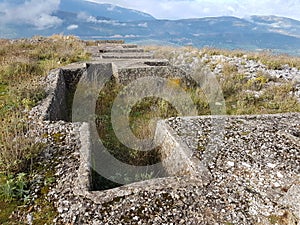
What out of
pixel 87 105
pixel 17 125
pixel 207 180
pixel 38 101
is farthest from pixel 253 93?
pixel 17 125

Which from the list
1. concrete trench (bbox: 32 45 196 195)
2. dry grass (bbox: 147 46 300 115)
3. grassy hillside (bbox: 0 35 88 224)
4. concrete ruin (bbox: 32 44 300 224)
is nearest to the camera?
concrete ruin (bbox: 32 44 300 224)

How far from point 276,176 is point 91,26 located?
201 m

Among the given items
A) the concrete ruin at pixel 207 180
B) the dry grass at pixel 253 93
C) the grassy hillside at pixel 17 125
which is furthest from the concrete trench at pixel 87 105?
the dry grass at pixel 253 93

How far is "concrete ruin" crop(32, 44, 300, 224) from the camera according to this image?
332 centimetres

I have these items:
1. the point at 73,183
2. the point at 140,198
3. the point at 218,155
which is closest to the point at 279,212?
the point at 218,155

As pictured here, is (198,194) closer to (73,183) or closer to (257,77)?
(73,183)

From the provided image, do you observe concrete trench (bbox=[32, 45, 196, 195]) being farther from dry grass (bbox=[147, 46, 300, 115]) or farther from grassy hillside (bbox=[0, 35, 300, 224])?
dry grass (bbox=[147, 46, 300, 115])

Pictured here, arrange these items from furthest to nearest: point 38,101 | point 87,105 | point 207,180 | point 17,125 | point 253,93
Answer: point 253,93 < point 87,105 < point 38,101 < point 17,125 < point 207,180

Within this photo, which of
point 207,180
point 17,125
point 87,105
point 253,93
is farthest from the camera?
point 253,93

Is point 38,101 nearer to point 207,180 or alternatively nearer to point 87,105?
point 87,105

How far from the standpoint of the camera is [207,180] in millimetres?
3979

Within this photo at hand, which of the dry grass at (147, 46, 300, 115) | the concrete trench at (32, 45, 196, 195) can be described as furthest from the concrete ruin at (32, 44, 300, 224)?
the dry grass at (147, 46, 300, 115)

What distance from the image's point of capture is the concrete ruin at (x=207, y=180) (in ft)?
10.9

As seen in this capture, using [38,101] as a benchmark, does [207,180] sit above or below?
below
